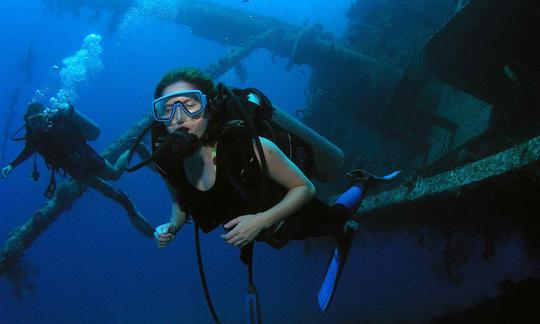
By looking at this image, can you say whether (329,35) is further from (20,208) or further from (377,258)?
(20,208)

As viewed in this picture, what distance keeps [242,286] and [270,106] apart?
23.4m

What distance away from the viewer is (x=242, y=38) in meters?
12.1

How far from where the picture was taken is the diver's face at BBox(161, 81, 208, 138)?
2.11 metres

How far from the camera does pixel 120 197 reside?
762 cm

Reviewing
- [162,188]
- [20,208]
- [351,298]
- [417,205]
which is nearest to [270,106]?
[417,205]

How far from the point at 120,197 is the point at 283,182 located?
6.61 m

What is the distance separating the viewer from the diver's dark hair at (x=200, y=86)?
7.29 feet

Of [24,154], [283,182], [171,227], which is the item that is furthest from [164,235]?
[24,154]

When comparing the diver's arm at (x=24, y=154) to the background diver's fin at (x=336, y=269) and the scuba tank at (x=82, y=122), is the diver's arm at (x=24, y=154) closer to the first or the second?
the scuba tank at (x=82, y=122)

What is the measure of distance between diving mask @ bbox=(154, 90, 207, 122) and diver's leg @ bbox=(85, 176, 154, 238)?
221 inches

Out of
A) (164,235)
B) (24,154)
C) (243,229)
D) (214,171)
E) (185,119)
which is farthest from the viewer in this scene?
(24,154)

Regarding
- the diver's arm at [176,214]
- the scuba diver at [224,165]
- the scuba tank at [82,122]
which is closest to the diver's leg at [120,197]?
the scuba tank at [82,122]

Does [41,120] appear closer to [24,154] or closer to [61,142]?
[61,142]

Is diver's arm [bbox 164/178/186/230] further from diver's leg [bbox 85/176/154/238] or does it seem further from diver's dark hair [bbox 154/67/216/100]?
diver's leg [bbox 85/176/154/238]
